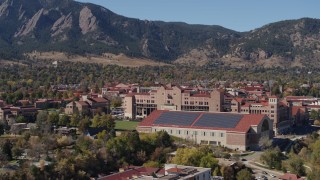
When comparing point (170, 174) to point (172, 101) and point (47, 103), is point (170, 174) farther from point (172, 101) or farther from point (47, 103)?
point (47, 103)

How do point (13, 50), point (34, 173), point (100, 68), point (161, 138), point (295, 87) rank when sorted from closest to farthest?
point (34, 173), point (161, 138), point (295, 87), point (100, 68), point (13, 50)

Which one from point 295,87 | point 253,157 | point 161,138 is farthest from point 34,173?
point 295,87

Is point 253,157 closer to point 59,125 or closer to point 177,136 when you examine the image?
point 177,136

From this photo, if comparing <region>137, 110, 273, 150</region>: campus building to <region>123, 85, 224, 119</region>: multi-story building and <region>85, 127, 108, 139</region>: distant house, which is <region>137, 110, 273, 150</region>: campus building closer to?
<region>85, 127, 108, 139</region>: distant house

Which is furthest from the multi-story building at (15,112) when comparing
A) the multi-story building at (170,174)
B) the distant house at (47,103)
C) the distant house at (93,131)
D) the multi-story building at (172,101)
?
the multi-story building at (170,174)

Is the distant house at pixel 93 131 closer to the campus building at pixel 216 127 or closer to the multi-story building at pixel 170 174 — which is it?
the campus building at pixel 216 127

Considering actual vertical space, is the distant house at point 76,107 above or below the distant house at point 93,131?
above
